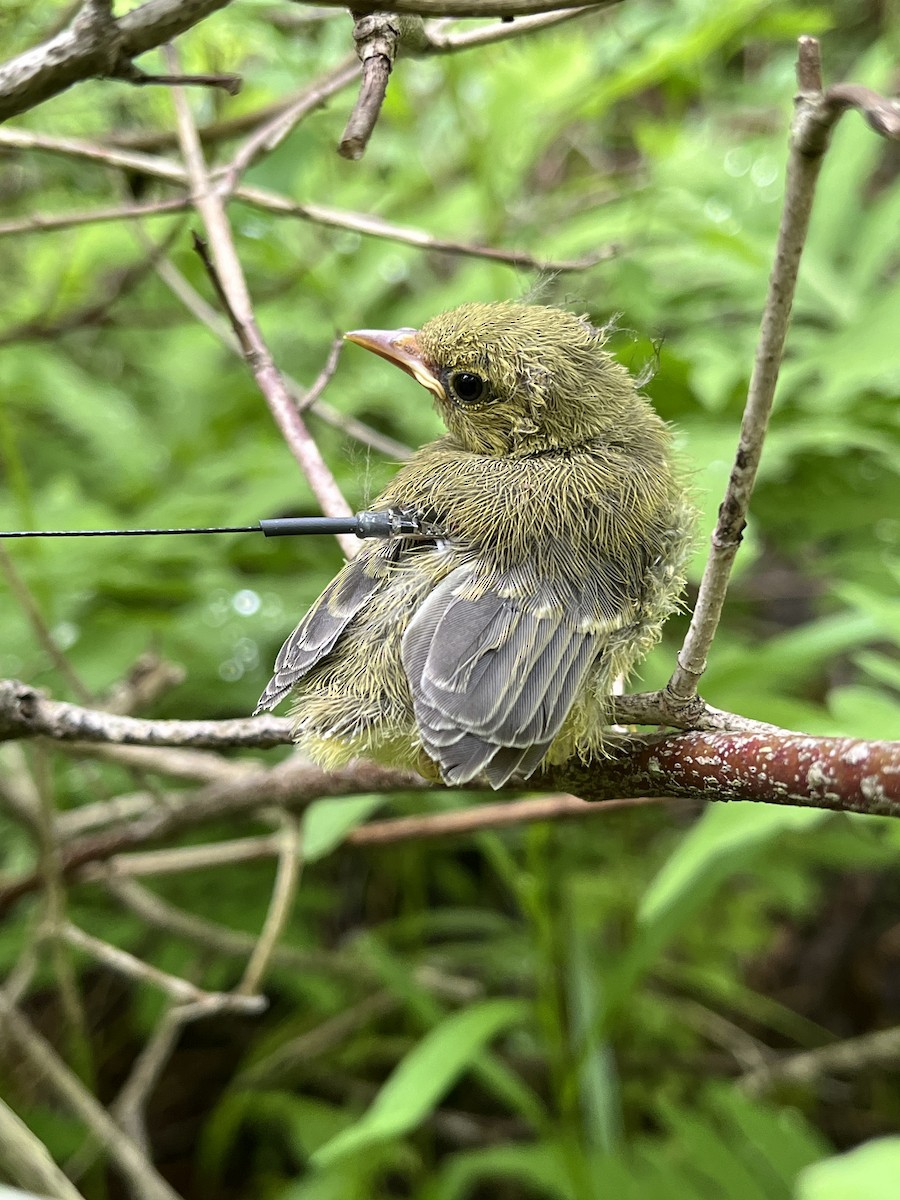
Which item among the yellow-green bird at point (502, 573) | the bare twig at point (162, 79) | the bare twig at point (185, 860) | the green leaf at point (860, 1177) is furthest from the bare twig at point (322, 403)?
the green leaf at point (860, 1177)

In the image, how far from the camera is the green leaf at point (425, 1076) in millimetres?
1727

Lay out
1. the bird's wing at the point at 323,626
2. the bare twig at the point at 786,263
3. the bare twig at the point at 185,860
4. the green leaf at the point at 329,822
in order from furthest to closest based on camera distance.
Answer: the bare twig at the point at 185,860 < the green leaf at the point at 329,822 < the bird's wing at the point at 323,626 < the bare twig at the point at 786,263

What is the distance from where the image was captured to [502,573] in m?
1.18

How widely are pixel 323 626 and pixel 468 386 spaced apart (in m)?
0.34

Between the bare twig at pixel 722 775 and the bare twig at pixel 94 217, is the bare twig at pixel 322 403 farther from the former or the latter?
the bare twig at pixel 722 775

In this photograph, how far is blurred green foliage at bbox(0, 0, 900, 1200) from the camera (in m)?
2.16

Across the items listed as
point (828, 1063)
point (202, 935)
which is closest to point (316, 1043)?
point (202, 935)

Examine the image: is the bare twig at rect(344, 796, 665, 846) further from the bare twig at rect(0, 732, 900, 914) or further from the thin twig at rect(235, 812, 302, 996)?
the bare twig at rect(0, 732, 900, 914)

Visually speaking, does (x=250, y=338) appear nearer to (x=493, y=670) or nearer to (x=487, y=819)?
(x=493, y=670)

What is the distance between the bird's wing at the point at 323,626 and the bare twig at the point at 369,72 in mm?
480

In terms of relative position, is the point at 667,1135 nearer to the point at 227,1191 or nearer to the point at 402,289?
the point at 227,1191

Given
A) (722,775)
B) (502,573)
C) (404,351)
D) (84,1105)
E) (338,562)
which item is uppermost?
(404,351)

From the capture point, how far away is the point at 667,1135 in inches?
112

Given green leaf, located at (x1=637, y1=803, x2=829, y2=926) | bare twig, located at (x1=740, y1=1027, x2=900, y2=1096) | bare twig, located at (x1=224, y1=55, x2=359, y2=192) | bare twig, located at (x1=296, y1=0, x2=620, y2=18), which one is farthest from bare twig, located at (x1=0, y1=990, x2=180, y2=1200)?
bare twig, located at (x1=296, y1=0, x2=620, y2=18)
